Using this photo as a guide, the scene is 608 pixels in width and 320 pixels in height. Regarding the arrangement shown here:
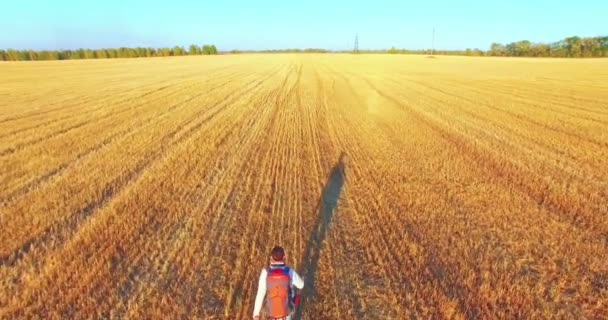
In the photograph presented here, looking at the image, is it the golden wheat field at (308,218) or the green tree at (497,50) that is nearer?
the golden wheat field at (308,218)

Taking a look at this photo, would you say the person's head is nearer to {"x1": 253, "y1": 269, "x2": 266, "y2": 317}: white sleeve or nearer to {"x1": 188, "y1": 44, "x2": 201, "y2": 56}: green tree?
{"x1": 253, "y1": 269, "x2": 266, "y2": 317}: white sleeve

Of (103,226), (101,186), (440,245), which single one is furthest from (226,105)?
(440,245)

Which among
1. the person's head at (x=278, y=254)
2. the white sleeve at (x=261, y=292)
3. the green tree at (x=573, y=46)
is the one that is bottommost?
the white sleeve at (x=261, y=292)

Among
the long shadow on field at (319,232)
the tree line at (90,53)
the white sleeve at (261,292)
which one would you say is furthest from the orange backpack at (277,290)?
the tree line at (90,53)

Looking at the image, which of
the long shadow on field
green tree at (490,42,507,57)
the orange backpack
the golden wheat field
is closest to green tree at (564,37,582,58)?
green tree at (490,42,507,57)

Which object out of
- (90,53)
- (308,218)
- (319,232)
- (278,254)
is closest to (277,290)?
(278,254)

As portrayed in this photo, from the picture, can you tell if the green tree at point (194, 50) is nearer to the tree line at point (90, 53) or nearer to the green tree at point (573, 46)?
the tree line at point (90, 53)

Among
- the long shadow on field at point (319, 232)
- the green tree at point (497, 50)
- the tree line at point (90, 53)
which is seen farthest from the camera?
the green tree at point (497, 50)
